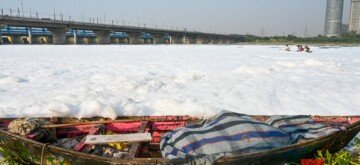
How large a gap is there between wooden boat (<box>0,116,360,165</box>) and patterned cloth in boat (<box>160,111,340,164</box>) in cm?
25

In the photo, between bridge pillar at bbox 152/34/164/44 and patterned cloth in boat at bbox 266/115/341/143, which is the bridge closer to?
bridge pillar at bbox 152/34/164/44

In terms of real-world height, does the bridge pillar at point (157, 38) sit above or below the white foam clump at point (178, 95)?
above

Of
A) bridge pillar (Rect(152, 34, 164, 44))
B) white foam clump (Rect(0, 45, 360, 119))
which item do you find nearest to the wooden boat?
white foam clump (Rect(0, 45, 360, 119))

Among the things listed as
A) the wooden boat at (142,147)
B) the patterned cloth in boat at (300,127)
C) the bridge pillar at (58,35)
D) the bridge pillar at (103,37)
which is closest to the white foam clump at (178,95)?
the wooden boat at (142,147)

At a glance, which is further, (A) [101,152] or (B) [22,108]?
(B) [22,108]

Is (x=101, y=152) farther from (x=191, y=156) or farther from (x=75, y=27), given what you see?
(x=75, y=27)

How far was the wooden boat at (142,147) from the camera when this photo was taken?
12.9 feet

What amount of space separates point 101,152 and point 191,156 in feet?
5.86

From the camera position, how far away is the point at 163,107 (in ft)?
29.7

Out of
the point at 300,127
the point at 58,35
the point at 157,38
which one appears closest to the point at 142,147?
the point at 300,127

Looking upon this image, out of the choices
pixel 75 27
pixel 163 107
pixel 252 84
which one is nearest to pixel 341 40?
pixel 75 27

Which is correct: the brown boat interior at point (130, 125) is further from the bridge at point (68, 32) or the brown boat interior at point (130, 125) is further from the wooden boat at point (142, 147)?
the bridge at point (68, 32)

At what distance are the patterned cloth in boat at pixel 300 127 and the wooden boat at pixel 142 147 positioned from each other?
0.33 meters

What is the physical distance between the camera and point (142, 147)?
505 centimetres
